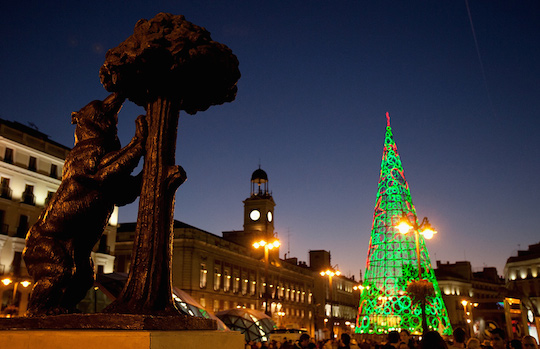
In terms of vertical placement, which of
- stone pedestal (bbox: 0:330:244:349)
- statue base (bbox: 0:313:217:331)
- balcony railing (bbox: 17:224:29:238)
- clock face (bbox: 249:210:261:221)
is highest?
clock face (bbox: 249:210:261:221)

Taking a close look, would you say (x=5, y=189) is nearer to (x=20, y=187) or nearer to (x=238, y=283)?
(x=20, y=187)

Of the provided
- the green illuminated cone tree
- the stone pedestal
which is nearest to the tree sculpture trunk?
the stone pedestal

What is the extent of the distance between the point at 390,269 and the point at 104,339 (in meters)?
29.2

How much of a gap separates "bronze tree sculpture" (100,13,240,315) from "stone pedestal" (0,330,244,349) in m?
0.63

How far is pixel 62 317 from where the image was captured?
140 inches

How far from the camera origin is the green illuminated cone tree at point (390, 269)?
28.3 m

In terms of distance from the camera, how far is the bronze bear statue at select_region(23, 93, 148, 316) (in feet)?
13.1

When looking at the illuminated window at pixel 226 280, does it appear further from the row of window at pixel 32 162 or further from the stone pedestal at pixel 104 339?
the stone pedestal at pixel 104 339

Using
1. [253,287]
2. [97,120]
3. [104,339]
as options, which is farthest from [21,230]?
[104,339]

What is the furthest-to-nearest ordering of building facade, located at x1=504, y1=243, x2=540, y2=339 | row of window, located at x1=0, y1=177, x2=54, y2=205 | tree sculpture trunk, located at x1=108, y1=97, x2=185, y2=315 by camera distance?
building facade, located at x1=504, y1=243, x2=540, y2=339 < row of window, located at x1=0, y1=177, x2=54, y2=205 < tree sculpture trunk, located at x1=108, y1=97, x2=185, y2=315

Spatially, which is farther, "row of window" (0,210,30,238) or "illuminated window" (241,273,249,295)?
"illuminated window" (241,273,249,295)

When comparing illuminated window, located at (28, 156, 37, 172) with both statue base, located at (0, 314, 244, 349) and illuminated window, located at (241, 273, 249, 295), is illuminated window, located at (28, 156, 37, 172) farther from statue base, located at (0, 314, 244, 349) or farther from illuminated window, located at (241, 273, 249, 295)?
statue base, located at (0, 314, 244, 349)

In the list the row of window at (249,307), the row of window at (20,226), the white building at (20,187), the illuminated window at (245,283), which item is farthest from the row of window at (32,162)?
the illuminated window at (245,283)

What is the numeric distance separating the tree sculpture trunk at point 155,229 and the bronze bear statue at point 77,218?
0.54 ft
